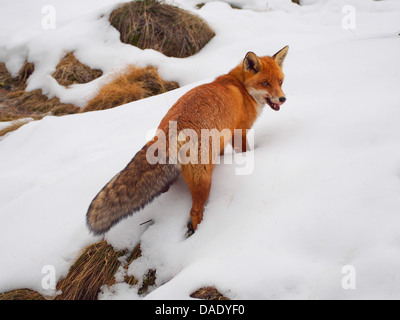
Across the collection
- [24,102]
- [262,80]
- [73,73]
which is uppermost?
[262,80]

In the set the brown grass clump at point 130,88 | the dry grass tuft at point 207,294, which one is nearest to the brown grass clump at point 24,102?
the brown grass clump at point 130,88

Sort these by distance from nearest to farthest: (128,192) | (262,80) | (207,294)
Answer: (207,294) < (128,192) < (262,80)

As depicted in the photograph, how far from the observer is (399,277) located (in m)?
1.25

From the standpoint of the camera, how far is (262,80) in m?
2.67

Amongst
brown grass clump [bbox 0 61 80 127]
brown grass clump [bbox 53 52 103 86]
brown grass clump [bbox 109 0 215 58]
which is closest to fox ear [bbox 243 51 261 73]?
brown grass clump [bbox 109 0 215 58]

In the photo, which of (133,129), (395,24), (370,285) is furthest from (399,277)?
(395,24)

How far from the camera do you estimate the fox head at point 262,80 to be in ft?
8.57

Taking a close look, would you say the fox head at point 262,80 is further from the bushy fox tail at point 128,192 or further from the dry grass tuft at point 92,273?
the dry grass tuft at point 92,273

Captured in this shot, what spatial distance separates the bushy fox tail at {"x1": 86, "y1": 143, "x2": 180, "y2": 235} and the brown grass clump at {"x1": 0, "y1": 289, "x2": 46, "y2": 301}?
78 cm

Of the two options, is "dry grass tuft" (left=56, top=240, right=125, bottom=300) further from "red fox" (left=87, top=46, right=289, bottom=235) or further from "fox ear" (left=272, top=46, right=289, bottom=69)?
"fox ear" (left=272, top=46, right=289, bottom=69)

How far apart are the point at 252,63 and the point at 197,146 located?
1285 mm

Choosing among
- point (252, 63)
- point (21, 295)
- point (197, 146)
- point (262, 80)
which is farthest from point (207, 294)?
point (252, 63)

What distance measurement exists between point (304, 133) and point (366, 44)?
2.14 meters

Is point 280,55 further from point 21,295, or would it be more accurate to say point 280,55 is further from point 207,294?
point 21,295
